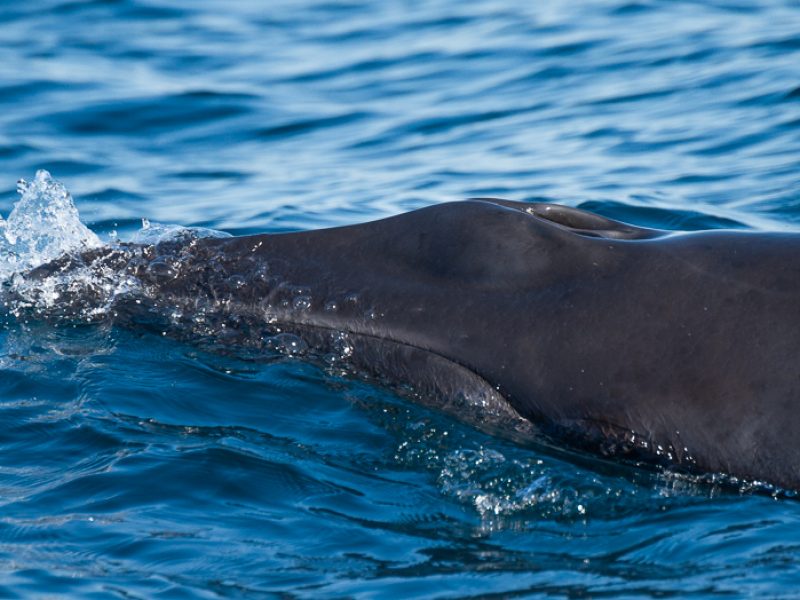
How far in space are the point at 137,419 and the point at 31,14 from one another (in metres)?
14.6

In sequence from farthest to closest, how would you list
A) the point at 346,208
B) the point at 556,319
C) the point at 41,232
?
the point at 346,208
the point at 41,232
the point at 556,319

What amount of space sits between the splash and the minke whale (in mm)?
1129

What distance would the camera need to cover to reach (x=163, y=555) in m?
4.85

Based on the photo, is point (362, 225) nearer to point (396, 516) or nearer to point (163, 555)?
point (396, 516)

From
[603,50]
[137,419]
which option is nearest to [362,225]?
[137,419]

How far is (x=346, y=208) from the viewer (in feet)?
36.9

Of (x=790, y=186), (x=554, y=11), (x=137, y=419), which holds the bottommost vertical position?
(x=137, y=419)

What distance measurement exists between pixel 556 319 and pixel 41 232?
3256 mm

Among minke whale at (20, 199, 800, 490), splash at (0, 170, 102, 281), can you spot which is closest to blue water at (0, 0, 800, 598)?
minke whale at (20, 199, 800, 490)

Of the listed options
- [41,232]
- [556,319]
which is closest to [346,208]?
[41,232]

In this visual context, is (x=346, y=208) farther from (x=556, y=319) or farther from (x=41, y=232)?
(x=556, y=319)

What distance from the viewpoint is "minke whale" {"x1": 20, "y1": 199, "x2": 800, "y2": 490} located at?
5.18m

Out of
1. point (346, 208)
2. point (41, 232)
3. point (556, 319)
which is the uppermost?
point (346, 208)

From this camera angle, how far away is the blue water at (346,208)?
15.8ft
